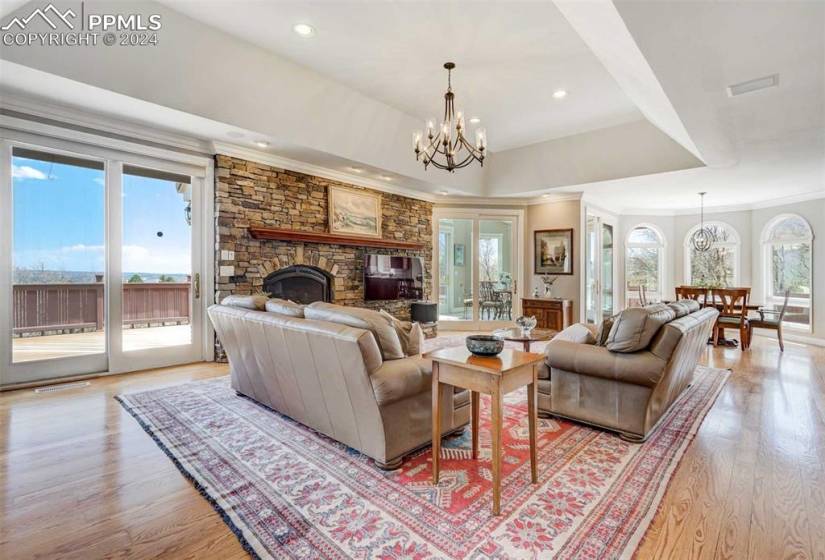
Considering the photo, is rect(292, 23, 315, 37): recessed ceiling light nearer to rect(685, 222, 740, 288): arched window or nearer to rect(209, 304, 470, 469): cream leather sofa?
rect(209, 304, 470, 469): cream leather sofa

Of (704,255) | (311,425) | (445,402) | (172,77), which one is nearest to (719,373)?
(445,402)

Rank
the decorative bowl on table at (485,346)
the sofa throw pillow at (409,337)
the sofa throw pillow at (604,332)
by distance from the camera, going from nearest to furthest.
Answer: the decorative bowl on table at (485,346) → the sofa throw pillow at (409,337) → the sofa throw pillow at (604,332)

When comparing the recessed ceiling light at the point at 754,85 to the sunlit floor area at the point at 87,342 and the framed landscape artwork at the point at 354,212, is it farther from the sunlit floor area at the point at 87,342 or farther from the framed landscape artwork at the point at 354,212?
the sunlit floor area at the point at 87,342

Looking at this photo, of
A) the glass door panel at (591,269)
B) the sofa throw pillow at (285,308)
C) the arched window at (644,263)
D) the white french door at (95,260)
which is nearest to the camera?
the sofa throw pillow at (285,308)

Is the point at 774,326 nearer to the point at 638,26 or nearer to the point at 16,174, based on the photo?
the point at 638,26

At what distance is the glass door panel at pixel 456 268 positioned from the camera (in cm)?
783

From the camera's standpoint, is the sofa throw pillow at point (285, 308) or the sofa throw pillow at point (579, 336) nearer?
the sofa throw pillow at point (285, 308)

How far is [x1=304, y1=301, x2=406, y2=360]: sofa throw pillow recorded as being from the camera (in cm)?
234

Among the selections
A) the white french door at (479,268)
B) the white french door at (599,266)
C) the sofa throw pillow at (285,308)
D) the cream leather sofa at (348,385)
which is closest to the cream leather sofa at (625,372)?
the cream leather sofa at (348,385)

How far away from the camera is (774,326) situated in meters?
5.90

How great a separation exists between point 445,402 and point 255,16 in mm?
3688

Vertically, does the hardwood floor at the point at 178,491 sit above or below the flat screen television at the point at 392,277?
below

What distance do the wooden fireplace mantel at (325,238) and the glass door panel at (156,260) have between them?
0.89 metres

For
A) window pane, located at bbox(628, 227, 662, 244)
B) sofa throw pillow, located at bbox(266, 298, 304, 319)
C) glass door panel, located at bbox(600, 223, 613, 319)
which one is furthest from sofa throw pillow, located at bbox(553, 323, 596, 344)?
window pane, located at bbox(628, 227, 662, 244)
